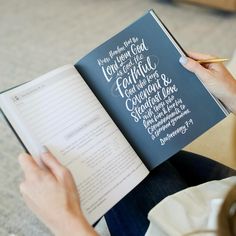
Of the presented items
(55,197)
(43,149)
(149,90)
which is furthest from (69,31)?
(55,197)

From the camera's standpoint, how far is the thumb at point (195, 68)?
779 mm

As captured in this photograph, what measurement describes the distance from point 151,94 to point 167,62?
8 cm

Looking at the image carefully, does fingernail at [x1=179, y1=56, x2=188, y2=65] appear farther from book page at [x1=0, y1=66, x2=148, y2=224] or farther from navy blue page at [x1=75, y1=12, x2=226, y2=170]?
book page at [x1=0, y1=66, x2=148, y2=224]

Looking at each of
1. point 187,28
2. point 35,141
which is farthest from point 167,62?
point 187,28

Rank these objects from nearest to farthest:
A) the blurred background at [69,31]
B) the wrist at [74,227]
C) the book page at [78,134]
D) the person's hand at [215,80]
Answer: the wrist at [74,227]
the book page at [78,134]
the person's hand at [215,80]
the blurred background at [69,31]

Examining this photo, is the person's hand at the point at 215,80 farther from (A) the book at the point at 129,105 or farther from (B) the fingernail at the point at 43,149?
(B) the fingernail at the point at 43,149

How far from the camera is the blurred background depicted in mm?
1769

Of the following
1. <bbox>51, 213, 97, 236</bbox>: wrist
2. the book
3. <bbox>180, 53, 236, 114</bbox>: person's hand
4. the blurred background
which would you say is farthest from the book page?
the blurred background

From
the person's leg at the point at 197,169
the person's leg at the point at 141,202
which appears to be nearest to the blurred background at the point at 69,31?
the person's leg at the point at 197,169

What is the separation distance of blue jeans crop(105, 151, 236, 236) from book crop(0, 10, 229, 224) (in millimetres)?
66

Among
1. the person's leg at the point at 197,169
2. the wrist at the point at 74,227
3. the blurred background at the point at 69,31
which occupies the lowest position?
the person's leg at the point at 197,169

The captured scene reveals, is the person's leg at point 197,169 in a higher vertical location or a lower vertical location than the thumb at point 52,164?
lower

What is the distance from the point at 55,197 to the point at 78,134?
0.57 feet

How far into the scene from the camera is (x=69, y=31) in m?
2.22
